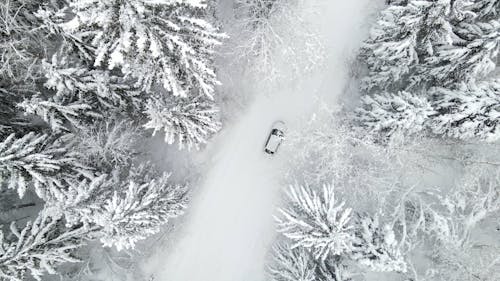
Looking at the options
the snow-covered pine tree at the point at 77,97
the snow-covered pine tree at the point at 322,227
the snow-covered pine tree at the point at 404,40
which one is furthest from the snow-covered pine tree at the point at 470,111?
the snow-covered pine tree at the point at 77,97

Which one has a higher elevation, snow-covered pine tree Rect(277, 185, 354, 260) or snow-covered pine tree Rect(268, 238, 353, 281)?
snow-covered pine tree Rect(277, 185, 354, 260)

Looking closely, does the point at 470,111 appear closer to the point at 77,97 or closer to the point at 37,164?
the point at 77,97

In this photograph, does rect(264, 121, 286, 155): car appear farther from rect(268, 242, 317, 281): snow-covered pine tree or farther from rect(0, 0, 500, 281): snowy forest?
rect(268, 242, 317, 281): snow-covered pine tree

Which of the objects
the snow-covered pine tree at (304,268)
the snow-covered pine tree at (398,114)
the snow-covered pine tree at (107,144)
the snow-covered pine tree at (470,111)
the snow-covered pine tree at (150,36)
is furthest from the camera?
the snow-covered pine tree at (304,268)

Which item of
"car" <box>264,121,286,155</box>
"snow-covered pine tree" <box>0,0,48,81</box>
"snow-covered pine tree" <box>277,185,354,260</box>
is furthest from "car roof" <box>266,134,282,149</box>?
"snow-covered pine tree" <box>0,0,48,81</box>

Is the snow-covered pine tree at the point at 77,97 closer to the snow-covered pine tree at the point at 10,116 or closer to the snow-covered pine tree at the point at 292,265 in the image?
the snow-covered pine tree at the point at 10,116

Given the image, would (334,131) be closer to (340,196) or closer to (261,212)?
(340,196)
